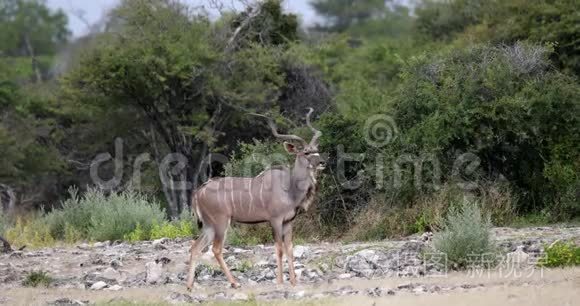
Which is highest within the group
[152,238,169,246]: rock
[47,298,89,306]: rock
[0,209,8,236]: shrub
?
[0,209,8,236]: shrub

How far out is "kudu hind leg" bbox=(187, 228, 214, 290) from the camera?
11.6 m

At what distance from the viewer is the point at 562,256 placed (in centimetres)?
1194

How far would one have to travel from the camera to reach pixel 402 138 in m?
17.1

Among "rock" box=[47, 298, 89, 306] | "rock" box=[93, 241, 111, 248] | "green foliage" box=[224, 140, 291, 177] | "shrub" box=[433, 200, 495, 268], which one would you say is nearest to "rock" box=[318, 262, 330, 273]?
"shrub" box=[433, 200, 495, 268]

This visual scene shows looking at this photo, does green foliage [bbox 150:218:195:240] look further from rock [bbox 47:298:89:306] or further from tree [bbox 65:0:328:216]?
tree [bbox 65:0:328:216]

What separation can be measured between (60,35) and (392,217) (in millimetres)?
43610

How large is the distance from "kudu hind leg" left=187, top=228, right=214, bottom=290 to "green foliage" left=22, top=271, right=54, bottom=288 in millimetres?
2287

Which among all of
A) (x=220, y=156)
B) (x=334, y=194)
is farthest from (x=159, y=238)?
(x=220, y=156)

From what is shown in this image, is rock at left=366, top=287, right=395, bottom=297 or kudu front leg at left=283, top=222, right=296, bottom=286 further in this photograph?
kudu front leg at left=283, top=222, right=296, bottom=286

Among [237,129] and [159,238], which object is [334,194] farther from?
[237,129]

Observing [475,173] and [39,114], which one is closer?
[475,173]

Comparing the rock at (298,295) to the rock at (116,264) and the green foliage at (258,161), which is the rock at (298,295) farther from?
the green foliage at (258,161)

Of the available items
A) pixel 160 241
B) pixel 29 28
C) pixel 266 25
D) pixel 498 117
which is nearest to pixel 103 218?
pixel 160 241

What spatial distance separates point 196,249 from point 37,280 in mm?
2594
